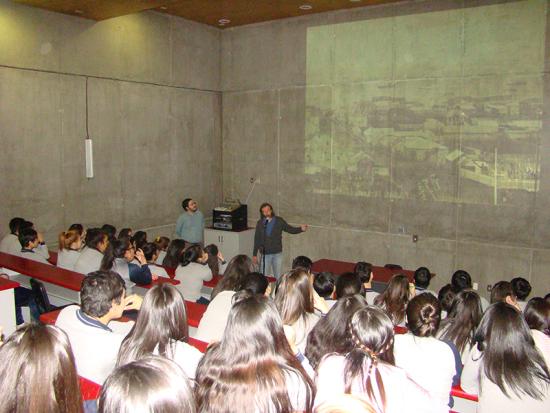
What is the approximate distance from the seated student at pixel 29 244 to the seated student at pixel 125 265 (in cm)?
128

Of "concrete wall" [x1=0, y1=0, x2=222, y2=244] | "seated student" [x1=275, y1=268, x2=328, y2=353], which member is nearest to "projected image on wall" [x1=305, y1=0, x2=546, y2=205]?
"concrete wall" [x1=0, y1=0, x2=222, y2=244]

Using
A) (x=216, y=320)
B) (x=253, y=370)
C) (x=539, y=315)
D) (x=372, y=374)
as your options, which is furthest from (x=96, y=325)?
(x=539, y=315)

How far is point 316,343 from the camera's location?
2889mm

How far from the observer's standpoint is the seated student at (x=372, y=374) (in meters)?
2.00

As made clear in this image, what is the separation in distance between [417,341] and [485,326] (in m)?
0.36

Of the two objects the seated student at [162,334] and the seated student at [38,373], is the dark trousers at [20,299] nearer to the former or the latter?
the seated student at [162,334]

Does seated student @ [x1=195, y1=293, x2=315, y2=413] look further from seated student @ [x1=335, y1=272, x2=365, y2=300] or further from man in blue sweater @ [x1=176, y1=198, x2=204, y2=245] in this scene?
man in blue sweater @ [x1=176, y1=198, x2=204, y2=245]

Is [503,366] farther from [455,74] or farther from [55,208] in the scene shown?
[55,208]

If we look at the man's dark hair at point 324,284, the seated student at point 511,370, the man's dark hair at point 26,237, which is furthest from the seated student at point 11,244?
the seated student at point 511,370

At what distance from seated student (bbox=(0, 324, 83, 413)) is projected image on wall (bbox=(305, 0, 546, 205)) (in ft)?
22.8

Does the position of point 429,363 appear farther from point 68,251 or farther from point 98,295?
point 68,251

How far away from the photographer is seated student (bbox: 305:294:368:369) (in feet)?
9.22

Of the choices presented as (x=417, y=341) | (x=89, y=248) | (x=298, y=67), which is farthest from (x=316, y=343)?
(x=298, y=67)

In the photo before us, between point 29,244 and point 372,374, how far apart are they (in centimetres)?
492
